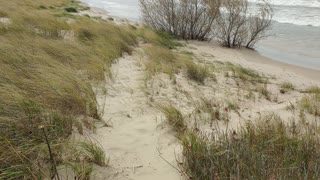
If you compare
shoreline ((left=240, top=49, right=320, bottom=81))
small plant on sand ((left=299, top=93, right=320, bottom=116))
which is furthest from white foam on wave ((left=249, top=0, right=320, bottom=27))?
small plant on sand ((left=299, top=93, right=320, bottom=116))

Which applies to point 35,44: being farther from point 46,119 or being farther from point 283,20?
point 283,20

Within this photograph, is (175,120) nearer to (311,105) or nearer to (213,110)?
(213,110)

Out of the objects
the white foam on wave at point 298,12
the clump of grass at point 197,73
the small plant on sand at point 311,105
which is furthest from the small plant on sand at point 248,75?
the white foam on wave at point 298,12

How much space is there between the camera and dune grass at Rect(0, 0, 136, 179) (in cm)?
306

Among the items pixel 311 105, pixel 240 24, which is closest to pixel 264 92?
pixel 311 105

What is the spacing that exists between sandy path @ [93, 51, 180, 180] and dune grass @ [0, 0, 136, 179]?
1.07 feet

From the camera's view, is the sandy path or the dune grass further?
the sandy path

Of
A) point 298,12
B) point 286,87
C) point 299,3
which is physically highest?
point 299,3

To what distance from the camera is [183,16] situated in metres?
13.5

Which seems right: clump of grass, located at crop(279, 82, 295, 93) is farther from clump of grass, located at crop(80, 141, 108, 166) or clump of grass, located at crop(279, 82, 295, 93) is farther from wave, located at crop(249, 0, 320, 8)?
Result: wave, located at crop(249, 0, 320, 8)

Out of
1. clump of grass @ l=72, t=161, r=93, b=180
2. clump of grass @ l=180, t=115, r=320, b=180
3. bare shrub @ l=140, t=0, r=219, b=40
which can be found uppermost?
bare shrub @ l=140, t=0, r=219, b=40

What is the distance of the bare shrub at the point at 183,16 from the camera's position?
13.0 metres

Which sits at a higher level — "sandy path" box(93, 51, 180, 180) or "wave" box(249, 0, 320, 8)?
"wave" box(249, 0, 320, 8)

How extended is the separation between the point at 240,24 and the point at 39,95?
971 cm
